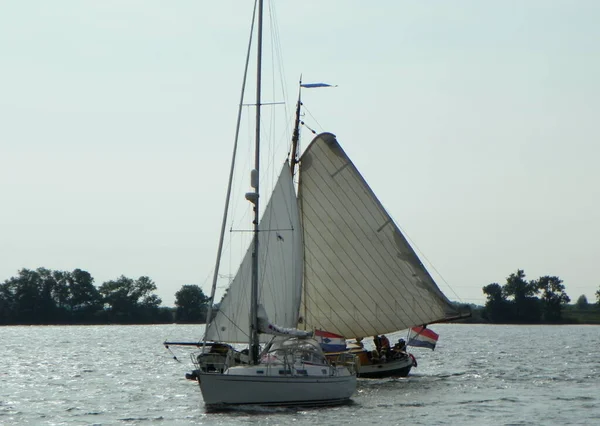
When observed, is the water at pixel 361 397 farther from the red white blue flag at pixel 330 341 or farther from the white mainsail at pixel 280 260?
the white mainsail at pixel 280 260

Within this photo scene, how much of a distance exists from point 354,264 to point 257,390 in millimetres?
17696

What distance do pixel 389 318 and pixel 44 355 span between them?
5370 centimetres

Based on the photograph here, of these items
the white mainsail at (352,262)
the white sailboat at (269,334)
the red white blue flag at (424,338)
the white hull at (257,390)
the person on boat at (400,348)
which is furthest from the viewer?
the red white blue flag at (424,338)

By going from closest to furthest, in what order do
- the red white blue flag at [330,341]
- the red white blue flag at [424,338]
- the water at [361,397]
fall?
the water at [361,397], the red white blue flag at [330,341], the red white blue flag at [424,338]

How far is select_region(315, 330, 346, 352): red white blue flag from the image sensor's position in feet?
185

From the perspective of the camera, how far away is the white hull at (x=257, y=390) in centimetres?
4275

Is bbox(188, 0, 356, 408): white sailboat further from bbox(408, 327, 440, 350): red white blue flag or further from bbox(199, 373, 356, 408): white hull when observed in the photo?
bbox(408, 327, 440, 350): red white blue flag

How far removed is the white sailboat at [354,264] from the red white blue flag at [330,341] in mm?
1187

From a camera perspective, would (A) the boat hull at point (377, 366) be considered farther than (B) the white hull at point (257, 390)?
Yes

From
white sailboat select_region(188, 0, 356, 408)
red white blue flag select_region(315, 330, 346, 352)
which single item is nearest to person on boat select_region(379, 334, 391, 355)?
red white blue flag select_region(315, 330, 346, 352)

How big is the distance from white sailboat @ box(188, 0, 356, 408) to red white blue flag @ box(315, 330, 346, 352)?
19.6ft

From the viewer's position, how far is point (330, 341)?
57.6m

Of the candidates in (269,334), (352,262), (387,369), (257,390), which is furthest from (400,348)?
(257,390)

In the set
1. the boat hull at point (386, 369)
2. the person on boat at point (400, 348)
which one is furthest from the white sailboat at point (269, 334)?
the person on boat at point (400, 348)
